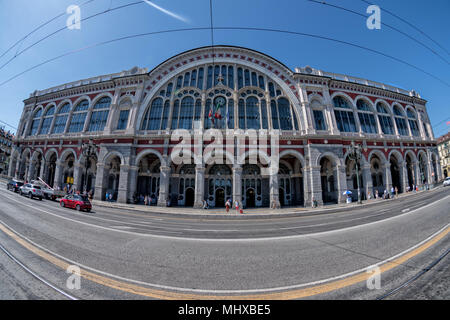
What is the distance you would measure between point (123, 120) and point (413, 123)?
51.1m

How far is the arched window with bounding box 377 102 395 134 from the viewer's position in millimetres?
26391

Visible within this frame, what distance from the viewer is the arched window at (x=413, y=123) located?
94.4 feet

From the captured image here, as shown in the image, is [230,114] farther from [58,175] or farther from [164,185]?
[58,175]

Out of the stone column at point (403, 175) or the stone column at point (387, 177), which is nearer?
the stone column at point (387, 177)

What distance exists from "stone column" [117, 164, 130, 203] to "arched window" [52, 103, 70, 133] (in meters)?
16.4

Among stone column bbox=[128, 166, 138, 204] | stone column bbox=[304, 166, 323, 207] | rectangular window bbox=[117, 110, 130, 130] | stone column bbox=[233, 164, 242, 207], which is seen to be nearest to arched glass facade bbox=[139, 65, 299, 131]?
rectangular window bbox=[117, 110, 130, 130]

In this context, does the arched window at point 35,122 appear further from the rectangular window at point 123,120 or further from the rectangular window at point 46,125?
the rectangular window at point 123,120

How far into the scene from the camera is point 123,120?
2412cm

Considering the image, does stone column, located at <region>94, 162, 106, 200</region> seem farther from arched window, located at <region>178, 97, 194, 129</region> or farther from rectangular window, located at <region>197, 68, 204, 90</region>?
rectangular window, located at <region>197, 68, 204, 90</region>

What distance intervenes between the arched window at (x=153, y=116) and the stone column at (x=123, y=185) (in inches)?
256

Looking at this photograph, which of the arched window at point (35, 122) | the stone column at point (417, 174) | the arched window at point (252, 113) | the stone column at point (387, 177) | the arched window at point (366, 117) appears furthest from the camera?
the arched window at point (35, 122)

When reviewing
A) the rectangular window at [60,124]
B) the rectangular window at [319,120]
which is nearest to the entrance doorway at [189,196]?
the rectangular window at [319,120]

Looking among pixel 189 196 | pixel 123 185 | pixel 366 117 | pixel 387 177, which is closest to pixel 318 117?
pixel 366 117
